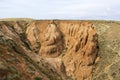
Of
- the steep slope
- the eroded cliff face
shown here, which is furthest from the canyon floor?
the steep slope

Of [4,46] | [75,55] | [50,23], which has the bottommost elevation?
[75,55]

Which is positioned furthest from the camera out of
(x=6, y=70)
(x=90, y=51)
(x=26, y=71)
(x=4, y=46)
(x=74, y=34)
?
(x=74, y=34)

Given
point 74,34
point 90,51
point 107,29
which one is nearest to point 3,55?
point 90,51

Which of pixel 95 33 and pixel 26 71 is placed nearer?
pixel 26 71

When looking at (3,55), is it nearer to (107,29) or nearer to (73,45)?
(73,45)

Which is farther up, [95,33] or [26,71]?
[26,71]

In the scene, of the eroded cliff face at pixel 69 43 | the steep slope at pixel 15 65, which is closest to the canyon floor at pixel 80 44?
the eroded cliff face at pixel 69 43

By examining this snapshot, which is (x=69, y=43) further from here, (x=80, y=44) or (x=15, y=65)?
(x=15, y=65)

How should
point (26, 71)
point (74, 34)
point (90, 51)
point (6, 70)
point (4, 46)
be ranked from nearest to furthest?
point (6, 70), point (26, 71), point (4, 46), point (90, 51), point (74, 34)

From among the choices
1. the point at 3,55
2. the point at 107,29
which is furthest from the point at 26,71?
the point at 107,29
